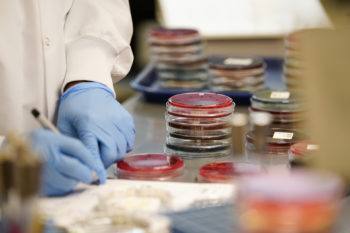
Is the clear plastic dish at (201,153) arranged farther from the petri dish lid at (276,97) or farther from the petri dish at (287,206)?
the petri dish at (287,206)

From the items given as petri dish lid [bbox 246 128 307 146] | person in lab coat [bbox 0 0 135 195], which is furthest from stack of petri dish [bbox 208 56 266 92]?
petri dish lid [bbox 246 128 307 146]

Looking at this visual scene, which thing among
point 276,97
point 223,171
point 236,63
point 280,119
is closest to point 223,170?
point 223,171

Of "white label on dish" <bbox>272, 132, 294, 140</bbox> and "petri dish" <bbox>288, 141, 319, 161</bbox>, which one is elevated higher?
"petri dish" <bbox>288, 141, 319, 161</bbox>

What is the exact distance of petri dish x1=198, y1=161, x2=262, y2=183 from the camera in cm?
198

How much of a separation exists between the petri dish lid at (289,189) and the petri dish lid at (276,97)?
4.91 feet

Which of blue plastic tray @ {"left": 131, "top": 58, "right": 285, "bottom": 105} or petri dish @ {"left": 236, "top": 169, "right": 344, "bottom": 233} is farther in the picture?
blue plastic tray @ {"left": 131, "top": 58, "right": 285, "bottom": 105}

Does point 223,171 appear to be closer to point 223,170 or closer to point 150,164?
point 223,170

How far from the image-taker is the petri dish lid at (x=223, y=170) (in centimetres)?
199

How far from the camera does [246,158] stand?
2.26m

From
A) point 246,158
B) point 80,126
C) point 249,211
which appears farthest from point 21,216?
point 246,158

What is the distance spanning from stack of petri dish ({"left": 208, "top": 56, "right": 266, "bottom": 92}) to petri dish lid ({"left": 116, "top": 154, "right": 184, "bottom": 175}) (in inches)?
41.0

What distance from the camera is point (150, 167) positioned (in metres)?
2.07

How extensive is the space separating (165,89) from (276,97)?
0.76 m

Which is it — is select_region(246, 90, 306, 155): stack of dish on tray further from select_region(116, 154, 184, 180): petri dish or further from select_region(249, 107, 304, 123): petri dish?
select_region(116, 154, 184, 180): petri dish
